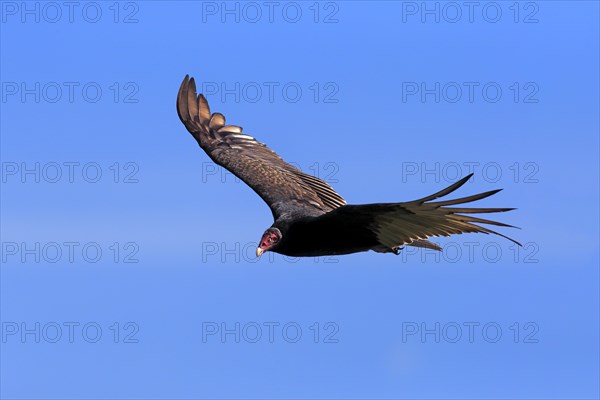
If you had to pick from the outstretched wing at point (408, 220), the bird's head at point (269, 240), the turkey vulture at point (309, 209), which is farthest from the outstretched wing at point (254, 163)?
the outstretched wing at point (408, 220)

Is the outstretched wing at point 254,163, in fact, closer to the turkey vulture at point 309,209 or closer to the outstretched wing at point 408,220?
the turkey vulture at point 309,209

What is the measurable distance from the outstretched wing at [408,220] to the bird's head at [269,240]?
990mm

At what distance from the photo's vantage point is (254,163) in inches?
630

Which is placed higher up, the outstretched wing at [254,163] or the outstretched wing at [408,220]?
the outstretched wing at [254,163]

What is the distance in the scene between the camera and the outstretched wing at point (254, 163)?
14625mm

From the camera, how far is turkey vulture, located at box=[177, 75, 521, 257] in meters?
11.1

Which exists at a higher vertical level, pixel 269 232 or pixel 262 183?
pixel 262 183

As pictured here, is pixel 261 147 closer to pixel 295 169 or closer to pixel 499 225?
pixel 295 169

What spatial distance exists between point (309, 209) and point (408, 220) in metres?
2.97

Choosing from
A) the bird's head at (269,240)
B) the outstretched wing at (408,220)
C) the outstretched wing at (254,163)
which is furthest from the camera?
the outstretched wing at (254,163)

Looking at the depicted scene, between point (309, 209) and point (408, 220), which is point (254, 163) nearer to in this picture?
point (309, 209)

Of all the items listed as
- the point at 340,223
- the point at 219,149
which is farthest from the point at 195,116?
the point at 340,223

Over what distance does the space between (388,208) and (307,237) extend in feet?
6.28

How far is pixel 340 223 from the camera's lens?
11875 mm
